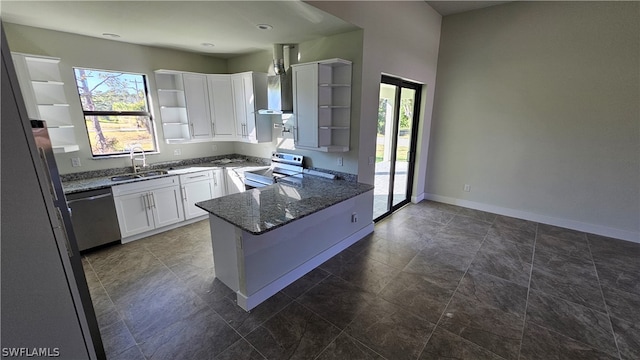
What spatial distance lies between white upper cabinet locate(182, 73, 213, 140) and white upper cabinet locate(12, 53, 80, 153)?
1.44 metres

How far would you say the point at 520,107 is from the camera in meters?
3.89

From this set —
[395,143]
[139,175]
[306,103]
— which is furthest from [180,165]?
[395,143]

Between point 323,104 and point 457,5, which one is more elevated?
point 457,5

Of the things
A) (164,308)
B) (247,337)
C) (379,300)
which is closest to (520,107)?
(379,300)

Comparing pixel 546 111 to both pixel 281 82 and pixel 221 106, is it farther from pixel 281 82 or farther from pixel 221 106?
pixel 221 106

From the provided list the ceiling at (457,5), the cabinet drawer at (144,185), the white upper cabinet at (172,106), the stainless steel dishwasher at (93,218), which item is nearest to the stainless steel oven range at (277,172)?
the cabinet drawer at (144,185)

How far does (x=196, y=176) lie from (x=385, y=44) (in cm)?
336

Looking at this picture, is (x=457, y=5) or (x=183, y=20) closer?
(x=183, y=20)

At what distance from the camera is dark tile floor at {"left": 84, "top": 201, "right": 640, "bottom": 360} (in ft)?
6.12

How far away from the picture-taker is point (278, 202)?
2564 millimetres

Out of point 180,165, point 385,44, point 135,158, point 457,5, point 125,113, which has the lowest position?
point 180,165

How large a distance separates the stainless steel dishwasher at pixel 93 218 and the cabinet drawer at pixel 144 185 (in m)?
0.09

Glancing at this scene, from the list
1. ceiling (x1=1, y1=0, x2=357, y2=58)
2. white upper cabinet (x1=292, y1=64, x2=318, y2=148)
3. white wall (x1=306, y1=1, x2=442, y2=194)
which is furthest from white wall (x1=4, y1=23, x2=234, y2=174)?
white wall (x1=306, y1=1, x2=442, y2=194)

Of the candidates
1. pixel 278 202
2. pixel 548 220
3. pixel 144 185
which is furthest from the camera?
pixel 548 220
